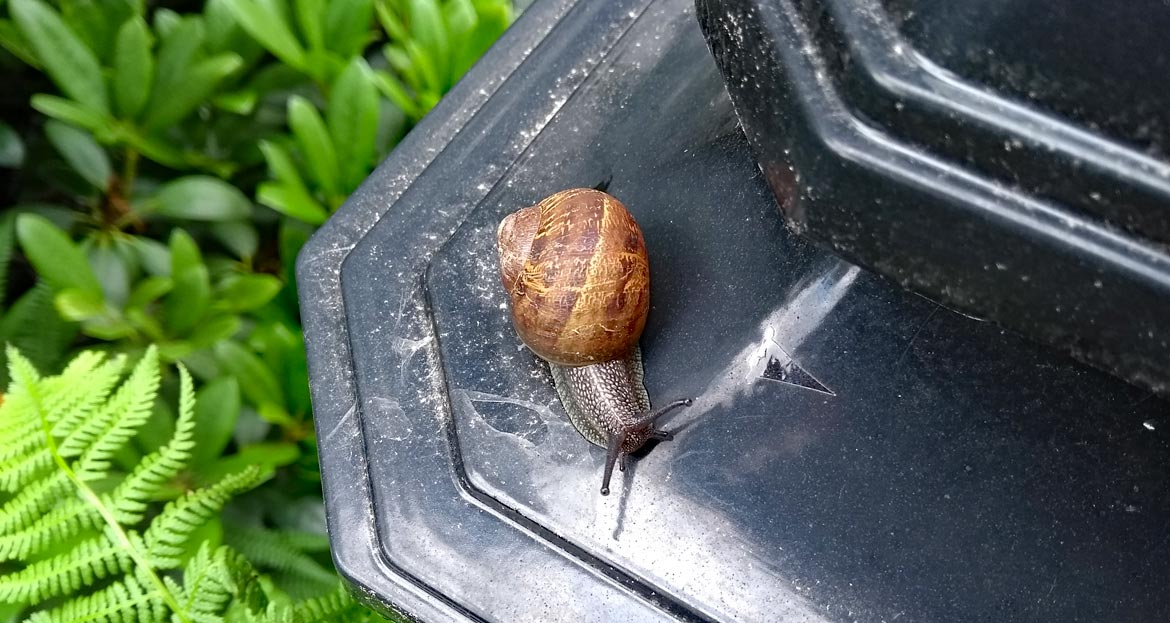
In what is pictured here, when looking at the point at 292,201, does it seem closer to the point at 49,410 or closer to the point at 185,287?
the point at 185,287

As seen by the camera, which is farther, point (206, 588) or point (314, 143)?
point (314, 143)

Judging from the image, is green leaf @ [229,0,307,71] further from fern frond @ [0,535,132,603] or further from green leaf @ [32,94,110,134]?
fern frond @ [0,535,132,603]

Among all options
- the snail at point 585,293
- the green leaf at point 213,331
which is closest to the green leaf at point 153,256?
the green leaf at point 213,331

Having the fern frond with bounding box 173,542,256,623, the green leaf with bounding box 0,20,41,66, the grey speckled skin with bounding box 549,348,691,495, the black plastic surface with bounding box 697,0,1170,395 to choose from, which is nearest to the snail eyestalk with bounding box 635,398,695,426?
the grey speckled skin with bounding box 549,348,691,495

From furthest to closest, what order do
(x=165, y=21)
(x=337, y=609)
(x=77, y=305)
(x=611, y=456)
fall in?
(x=165, y=21) → (x=77, y=305) → (x=337, y=609) → (x=611, y=456)

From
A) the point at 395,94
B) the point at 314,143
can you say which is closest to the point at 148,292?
the point at 314,143

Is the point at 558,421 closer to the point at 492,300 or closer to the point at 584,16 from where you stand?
the point at 492,300

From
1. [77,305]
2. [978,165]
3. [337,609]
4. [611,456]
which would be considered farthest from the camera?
[77,305]

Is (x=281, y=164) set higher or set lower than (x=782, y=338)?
higher
